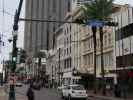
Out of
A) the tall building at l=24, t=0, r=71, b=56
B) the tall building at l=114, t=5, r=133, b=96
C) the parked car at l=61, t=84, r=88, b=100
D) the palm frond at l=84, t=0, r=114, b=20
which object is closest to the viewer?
the parked car at l=61, t=84, r=88, b=100

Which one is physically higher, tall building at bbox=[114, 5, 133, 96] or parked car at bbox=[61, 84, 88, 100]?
tall building at bbox=[114, 5, 133, 96]

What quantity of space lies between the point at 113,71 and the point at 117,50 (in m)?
3.43

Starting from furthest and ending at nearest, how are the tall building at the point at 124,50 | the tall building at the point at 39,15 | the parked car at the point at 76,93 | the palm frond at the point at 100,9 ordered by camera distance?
the palm frond at the point at 100,9
the tall building at the point at 124,50
the tall building at the point at 39,15
the parked car at the point at 76,93

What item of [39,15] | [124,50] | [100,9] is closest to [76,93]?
[124,50]

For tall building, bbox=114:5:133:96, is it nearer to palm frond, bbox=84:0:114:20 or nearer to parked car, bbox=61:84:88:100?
Answer: palm frond, bbox=84:0:114:20

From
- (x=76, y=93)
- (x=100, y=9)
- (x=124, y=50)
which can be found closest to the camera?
(x=76, y=93)

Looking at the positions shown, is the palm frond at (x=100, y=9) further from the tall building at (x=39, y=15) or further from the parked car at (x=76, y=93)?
the parked car at (x=76, y=93)

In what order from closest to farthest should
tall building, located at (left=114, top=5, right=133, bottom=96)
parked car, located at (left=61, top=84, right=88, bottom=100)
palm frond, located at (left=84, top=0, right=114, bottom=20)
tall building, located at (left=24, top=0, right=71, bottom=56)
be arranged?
parked car, located at (left=61, top=84, right=88, bottom=100)
tall building, located at (left=24, top=0, right=71, bottom=56)
tall building, located at (left=114, top=5, right=133, bottom=96)
palm frond, located at (left=84, top=0, right=114, bottom=20)

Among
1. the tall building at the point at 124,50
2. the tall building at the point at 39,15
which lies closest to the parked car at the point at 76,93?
the tall building at the point at 39,15

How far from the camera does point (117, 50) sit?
68375 mm

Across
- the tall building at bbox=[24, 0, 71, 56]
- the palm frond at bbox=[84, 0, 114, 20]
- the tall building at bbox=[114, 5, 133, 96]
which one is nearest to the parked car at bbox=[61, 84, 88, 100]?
the tall building at bbox=[24, 0, 71, 56]

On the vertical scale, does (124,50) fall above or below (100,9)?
below

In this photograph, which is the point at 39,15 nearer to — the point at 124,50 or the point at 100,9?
the point at 100,9

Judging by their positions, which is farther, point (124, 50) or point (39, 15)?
point (124, 50)
